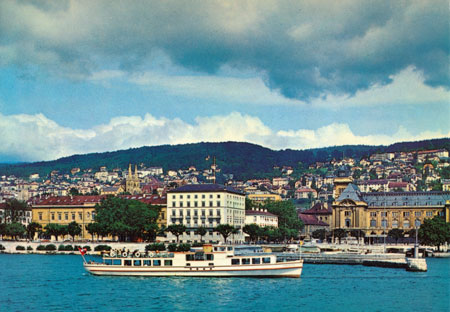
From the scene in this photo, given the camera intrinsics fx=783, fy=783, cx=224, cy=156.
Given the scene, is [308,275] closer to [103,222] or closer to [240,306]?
[240,306]

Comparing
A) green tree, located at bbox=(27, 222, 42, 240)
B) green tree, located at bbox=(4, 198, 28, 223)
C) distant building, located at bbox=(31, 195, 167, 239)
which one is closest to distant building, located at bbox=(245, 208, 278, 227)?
distant building, located at bbox=(31, 195, 167, 239)

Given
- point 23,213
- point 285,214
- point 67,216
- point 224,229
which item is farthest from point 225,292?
point 23,213

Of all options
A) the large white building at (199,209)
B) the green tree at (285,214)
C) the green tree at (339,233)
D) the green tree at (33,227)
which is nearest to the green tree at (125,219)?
the large white building at (199,209)

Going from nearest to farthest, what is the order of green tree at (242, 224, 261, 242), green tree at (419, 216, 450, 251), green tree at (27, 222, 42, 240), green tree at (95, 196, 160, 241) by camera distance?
green tree at (419, 216, 450, 251) → green tree at (95, 196, 160, 241) → green tree at (242, 224, 261, 242) → green tree at (27, 222, 42, 240)

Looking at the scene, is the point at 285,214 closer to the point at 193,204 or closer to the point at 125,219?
the point at 193,204

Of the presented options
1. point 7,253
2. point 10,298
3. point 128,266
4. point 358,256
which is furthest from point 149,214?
point 10,298

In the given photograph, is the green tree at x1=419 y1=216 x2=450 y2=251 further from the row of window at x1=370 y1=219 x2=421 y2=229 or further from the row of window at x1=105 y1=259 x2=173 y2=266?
the row of window at x1=105 y1=259 x2=173 y2=266
